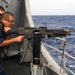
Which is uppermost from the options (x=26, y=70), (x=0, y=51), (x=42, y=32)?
(x=42, y=32)

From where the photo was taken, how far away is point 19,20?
25.6 ft

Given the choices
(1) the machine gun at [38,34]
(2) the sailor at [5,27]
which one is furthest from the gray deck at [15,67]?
(1) the machine gun at [38,34]

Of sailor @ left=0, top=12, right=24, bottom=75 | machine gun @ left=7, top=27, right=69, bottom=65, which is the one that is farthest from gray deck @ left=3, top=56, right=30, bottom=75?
machine gun @ left=7, top=27, right=69, bottom=65

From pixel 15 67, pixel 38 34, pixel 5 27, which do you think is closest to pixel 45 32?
pixel 38 34

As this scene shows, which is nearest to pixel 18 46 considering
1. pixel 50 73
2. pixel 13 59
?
pixel 13 59

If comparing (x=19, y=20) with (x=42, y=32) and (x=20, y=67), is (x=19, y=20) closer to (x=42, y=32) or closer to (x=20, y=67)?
(x=20, y=67)

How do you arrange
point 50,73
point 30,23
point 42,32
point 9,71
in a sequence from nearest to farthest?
1. point 42,32
2. point 50,73
3. point 9,71
4. point 30,23

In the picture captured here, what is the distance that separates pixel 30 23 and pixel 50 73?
6.04ft

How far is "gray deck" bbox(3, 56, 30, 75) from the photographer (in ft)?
18.8

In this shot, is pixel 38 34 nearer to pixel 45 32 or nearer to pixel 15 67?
pixel 45 32

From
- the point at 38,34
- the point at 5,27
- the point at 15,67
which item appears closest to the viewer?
the point at 38,34

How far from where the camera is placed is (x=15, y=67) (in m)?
6.13

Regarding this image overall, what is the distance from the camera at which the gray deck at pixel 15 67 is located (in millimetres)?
5721

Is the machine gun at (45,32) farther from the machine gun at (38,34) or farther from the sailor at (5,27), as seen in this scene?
the sailor at (5,27)
